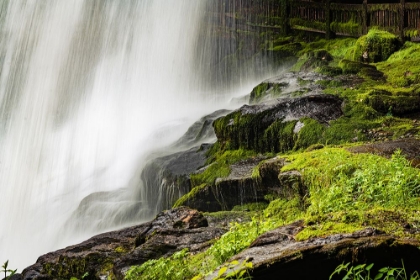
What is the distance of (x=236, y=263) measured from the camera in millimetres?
4070

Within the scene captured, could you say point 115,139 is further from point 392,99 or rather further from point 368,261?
point 368,261

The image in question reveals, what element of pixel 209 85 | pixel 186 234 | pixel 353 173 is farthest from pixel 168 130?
pixel 353 173

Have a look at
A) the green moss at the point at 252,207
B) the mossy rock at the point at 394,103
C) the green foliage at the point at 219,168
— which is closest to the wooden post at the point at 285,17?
the mossy rock at the point at 394,103

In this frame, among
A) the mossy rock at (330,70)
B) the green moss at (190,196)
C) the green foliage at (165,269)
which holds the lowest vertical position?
the green moss at (190,196)

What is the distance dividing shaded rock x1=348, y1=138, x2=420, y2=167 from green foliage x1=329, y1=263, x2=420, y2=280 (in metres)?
2.90

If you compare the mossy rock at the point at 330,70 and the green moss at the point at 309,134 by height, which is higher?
the mossy rock at the point at 330,70

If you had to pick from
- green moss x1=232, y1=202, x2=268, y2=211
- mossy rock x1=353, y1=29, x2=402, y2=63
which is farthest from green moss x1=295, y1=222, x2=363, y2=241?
mossy rock x1=353, y1=29, x2=402, y2=63

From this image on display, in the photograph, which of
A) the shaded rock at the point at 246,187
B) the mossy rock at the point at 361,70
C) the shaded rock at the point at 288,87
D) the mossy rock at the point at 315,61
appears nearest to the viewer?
the shaded rock at the point at 246,187

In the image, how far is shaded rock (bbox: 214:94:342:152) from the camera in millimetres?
9594

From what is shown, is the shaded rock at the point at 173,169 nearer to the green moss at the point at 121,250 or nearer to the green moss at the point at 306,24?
→ the green moss at the point at 121,250

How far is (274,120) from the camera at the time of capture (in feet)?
32.3

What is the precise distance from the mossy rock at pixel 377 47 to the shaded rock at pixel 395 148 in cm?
659

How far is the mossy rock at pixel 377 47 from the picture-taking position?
1371 centimetres

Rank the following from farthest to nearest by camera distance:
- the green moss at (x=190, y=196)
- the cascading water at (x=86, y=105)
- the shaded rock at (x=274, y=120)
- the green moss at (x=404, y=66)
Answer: the cascading water at (x=86, y=105), the green moss at (x=404, y=66), the shaded rock at (x=274, y=120), the green moss at (x=190, y=196)
